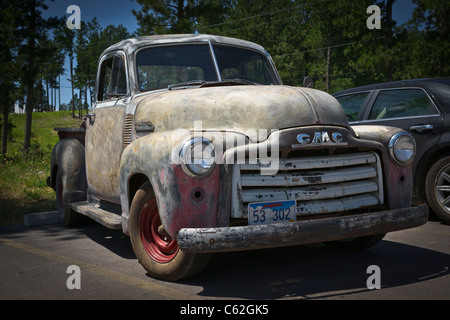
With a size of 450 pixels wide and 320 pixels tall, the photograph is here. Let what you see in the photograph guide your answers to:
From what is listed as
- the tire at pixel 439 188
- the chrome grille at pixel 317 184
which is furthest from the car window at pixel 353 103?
the chrome grille at pixel 317 184

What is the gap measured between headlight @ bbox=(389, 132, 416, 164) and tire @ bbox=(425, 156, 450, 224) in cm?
209

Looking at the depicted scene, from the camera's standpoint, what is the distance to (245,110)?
3.93 metres

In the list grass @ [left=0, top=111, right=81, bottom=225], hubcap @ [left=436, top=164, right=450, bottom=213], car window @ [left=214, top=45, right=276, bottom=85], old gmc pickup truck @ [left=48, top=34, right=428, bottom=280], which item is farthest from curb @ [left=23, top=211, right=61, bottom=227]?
hubcap @ [left=436, top=164, right=450, bottom=213]

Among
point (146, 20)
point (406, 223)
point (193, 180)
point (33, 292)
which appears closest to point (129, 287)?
point (33, 292)

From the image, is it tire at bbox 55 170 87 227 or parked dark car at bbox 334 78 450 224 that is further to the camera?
tire at bbox 55 170 87 227

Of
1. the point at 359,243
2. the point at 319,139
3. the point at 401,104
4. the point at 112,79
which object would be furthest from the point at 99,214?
the point at 401,104

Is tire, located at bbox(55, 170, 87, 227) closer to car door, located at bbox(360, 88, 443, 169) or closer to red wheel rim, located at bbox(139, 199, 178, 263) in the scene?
red wheel rim, located at bbox(139, 199, 178, 263)

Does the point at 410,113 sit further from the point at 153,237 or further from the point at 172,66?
the point at 153,237

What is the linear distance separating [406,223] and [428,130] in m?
2.67

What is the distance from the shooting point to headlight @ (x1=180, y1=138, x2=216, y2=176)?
342cm

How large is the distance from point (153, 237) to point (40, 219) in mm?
3352

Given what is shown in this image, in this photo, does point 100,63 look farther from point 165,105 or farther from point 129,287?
point 129,287

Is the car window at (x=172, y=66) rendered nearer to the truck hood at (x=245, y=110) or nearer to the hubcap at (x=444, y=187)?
the truck hood at (x=245, y=110)
